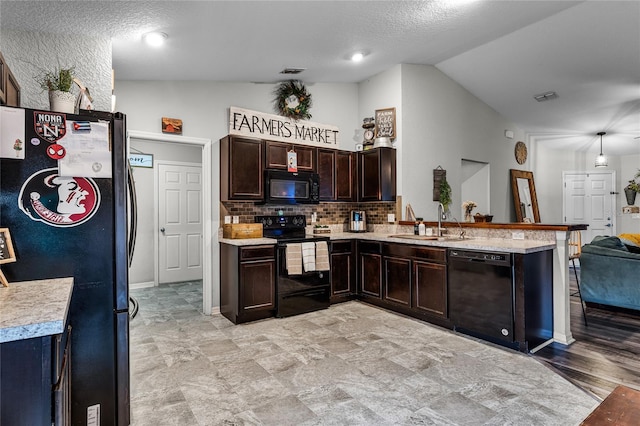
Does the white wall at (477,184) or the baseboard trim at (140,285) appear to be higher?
the white wall at (477,184)

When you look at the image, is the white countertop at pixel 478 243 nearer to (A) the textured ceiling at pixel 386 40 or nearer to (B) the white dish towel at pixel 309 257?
(B) the white dish towel at pixel 309 257

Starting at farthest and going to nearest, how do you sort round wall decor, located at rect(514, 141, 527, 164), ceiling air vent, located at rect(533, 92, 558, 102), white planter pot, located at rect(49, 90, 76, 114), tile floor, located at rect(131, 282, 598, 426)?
round wall decor, located at rect(514, 141, 527, 164)
ceiling air vent, located at rect(533, 92, 558, 102)
tile floor, located at rect(131, 282, 598, 426)
white planter pot, located at rect(49, 90, 76, 114)

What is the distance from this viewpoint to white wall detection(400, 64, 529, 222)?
4.90 meters

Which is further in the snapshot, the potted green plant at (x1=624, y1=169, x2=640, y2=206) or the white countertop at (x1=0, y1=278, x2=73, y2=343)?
the potted green plant at (x1=624, y1=169, x2=640, y2=206)

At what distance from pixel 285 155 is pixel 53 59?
8.11 ft

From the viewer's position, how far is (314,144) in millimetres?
5016

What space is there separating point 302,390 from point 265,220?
8.04 feet

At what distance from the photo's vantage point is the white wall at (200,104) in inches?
153

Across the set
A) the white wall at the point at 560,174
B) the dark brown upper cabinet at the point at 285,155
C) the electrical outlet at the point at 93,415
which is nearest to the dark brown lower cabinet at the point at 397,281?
the dark brown upper cabinet at the point at 285,155

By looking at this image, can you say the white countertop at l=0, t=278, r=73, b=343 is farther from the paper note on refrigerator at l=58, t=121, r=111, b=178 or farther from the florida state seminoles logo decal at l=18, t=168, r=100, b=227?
the paper note on refrigerator at l=58, t=121, r=111, b=178

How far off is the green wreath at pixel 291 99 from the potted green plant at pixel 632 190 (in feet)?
24.5

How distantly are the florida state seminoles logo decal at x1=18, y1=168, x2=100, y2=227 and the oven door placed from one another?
240 cm

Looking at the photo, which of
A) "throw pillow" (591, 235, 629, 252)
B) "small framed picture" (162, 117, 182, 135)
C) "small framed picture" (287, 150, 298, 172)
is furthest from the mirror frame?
"small framed picture" (162, 117, 182, 135)

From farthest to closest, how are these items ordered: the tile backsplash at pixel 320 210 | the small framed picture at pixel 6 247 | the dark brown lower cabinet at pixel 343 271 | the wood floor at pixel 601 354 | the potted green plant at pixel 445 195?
the potted green plant at pixel 445 195, the dark brown lower cabinet at pixel 343 271, the tile backsplash at pixel 320 210, the wood floor at pixel 601 354, the small framed picture at pixel 6 247
